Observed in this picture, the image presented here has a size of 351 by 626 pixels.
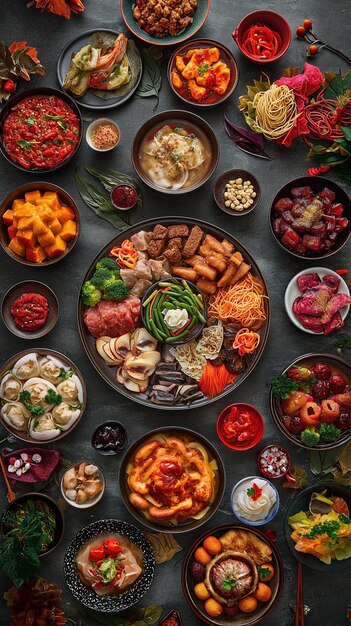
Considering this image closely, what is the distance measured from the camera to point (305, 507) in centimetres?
680

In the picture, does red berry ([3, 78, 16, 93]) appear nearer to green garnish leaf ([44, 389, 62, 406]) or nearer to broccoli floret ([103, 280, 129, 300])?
broccoli floret ([103, 280, 129, 300])

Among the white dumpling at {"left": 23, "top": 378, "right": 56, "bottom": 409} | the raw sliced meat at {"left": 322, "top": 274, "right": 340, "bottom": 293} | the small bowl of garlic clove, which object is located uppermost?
the raw sliced meat at {"left": 322, "top": 274, "right": 340, "bottom": 293}

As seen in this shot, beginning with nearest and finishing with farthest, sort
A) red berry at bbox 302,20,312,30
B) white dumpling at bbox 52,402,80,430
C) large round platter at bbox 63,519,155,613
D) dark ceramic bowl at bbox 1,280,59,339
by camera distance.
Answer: large round platter at bbox 63,519,155,613, white dumpling at bbox 52,402,80,430, dark ceramic bowl at bbox 1,280,59,339, red berry at bbox 302,20,312,30

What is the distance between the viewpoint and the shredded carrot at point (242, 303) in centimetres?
670

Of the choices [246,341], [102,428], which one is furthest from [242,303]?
[102,428]

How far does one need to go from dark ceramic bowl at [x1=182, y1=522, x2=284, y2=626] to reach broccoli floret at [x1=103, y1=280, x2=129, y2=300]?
2.33 metres

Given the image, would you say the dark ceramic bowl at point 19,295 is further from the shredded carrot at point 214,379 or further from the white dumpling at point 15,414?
the shredded carrot at point 214,379

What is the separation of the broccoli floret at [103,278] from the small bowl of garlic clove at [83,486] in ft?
5.53

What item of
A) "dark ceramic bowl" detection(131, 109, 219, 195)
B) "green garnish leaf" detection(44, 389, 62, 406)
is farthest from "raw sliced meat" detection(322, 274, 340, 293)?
"green garnish leaf" detection(44, 389, 62, 406)

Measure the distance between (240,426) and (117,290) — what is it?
5.61 feet

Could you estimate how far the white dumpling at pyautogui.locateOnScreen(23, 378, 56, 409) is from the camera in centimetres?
662

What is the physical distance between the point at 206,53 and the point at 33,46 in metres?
1.72

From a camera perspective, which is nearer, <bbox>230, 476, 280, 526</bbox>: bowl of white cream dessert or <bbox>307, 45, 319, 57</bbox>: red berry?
<bbox>230, 476, 280, 526</bbox>: bowl of white cream dessert

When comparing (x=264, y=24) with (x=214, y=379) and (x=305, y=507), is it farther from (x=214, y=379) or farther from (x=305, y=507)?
(x=305, y=507)
